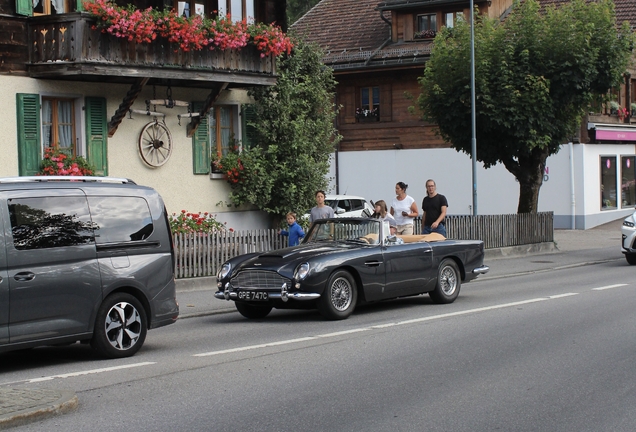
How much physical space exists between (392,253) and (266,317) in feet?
6.61

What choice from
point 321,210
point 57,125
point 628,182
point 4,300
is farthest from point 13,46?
point 628,182

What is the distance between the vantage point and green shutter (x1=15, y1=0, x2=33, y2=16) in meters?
18.8

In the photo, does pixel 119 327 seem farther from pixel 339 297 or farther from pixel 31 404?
pixel 339 297

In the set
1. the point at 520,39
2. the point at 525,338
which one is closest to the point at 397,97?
the point at 520,39

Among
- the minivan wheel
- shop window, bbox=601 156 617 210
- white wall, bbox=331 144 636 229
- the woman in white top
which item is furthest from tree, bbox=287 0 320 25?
the minivan wheel

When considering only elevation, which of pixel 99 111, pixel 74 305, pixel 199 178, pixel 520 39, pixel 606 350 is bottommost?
pixel 606 350

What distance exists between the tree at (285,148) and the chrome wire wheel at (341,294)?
10.1m

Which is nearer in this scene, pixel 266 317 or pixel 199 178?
pixel 266 317

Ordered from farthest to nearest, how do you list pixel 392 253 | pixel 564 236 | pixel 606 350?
pixel 564 236
pixel 392 253
pixel 606 350

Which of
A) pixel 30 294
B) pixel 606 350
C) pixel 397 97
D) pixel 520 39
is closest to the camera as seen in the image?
pixel 30 294

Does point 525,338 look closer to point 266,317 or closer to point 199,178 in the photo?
point 266,317

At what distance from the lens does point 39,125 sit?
19.2 m

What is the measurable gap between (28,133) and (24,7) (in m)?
2.46

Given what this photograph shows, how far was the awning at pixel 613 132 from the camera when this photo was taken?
39375mm
